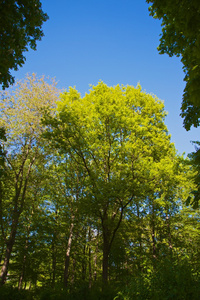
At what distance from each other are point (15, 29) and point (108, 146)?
7.81 m

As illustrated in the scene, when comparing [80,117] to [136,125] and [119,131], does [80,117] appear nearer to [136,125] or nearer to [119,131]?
[119,131]

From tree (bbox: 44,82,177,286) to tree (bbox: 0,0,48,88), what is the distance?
5408 mm

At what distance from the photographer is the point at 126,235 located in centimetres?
1468

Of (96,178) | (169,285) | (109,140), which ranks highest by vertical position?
(109,140)

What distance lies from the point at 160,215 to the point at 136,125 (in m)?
7.44

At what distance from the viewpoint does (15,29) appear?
237 inches

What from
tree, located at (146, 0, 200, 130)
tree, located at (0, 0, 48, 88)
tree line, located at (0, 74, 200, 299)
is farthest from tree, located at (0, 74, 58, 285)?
tree, located at (146, 0, 200, 130)

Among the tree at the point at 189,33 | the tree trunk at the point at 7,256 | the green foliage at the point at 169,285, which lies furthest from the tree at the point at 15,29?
the tree trunk at the point at 7,256

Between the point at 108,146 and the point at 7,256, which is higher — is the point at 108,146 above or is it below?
above

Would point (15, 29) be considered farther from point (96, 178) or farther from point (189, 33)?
point (96, 178)

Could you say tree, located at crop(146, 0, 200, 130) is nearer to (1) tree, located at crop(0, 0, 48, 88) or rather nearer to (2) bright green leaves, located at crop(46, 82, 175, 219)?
(1) tree, located at crop(0, 0, 48, 88)

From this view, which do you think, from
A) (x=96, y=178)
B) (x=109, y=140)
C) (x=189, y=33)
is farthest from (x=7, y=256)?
(x=189, y=33)

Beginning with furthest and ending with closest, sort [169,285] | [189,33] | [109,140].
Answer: [109,140]
[169,285]
[189,33]

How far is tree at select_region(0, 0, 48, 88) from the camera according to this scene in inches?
221
